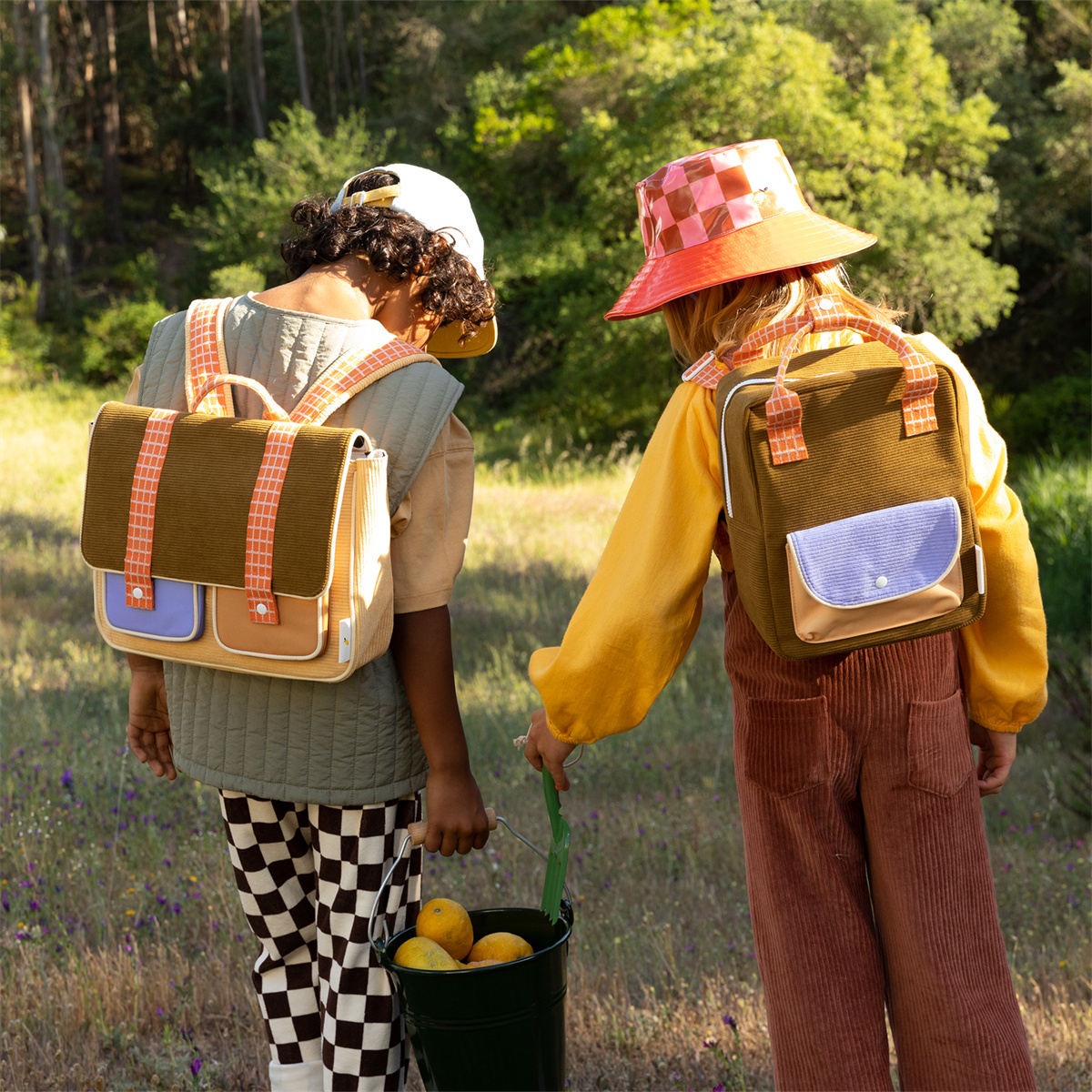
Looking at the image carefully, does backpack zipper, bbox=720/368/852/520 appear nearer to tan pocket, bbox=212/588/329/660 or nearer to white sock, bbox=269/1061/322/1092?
tan pocket, bbox=212/588/329/660

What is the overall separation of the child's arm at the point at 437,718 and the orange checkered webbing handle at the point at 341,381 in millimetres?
379

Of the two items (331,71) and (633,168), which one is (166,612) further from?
(331,71)

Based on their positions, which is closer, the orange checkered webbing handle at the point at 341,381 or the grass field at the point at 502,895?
the orange checkered webbing handle at the point at 341,381

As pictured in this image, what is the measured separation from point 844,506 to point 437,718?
30.3 inches

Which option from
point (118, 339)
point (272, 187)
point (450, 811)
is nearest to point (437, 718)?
point (450, 811)

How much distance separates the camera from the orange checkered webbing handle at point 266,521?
1.69m

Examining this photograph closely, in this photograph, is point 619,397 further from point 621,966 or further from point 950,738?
point 950,738

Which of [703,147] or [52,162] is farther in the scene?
[52,162]

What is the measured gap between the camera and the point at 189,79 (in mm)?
36625

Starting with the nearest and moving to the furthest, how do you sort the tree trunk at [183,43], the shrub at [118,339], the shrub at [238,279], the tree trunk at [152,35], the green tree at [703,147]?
1. the green tree at [703,147]
2. the shrub at [238,279]
3. the shrub at [118,339]
4. the tree trunk at [152,35]
5. the tree trunk at [183,43]

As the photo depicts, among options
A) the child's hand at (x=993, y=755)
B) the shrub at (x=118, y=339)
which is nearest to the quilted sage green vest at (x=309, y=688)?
the child's hand at (x=993, y=755)

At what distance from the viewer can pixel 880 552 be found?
1604 millimetres

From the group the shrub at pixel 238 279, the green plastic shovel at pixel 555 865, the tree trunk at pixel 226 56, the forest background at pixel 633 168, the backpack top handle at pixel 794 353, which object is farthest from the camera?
the tree trunk at pixel 226 56

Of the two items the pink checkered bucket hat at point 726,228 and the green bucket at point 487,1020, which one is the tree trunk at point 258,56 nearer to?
the pink checkered bucket hat at point 726,228
